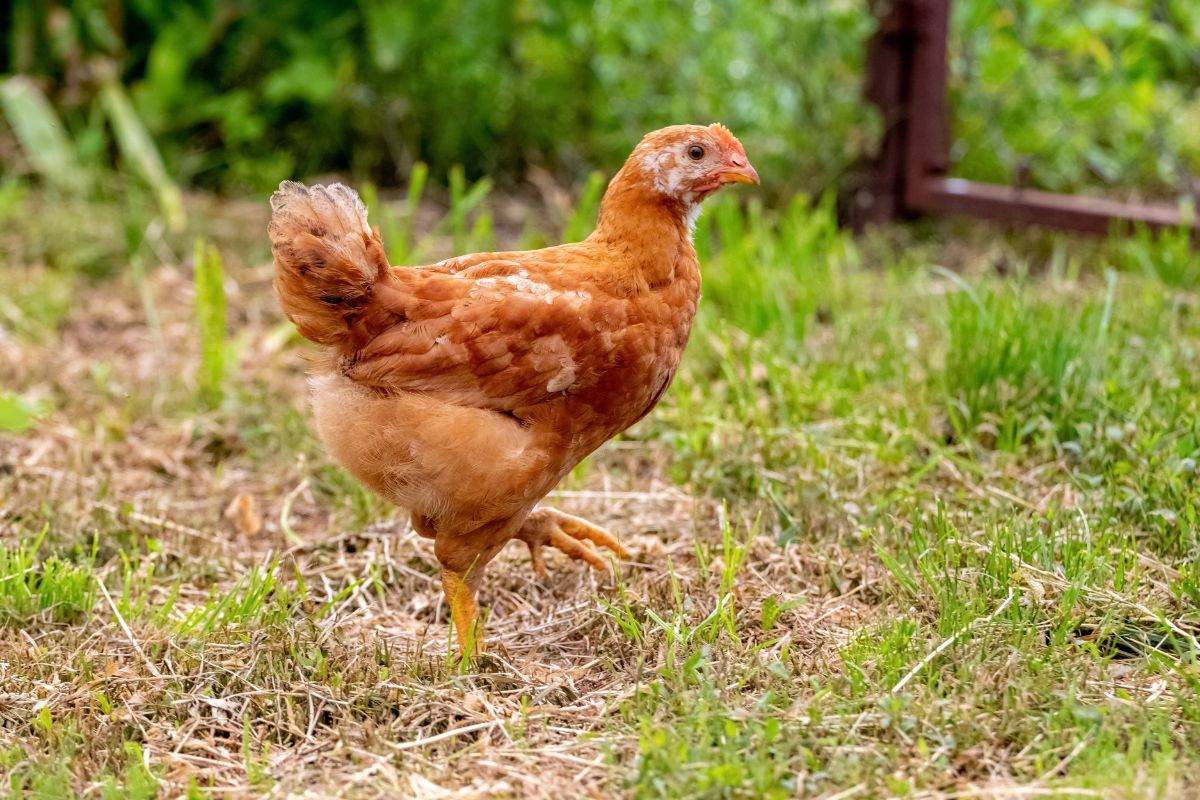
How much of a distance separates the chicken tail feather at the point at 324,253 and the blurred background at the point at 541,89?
331cm

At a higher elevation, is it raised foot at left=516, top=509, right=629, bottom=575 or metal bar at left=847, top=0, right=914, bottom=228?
metal bar at left=847, top=0, right=914, bottom=228

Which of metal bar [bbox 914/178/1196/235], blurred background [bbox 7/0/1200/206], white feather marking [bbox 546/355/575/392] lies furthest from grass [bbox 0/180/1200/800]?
blurred background [bbox 7/0/1200/206]

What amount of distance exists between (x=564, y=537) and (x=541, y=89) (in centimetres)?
403

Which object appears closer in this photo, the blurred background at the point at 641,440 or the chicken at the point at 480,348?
the blurred background at the point at 641,440

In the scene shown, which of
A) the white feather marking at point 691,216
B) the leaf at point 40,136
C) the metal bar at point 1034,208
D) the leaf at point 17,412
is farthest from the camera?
the leaf at point 40,136

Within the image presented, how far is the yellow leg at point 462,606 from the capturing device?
2879mm

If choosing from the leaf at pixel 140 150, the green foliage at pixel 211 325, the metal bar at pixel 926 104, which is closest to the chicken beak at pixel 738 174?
the green foliage at pixel 211 325

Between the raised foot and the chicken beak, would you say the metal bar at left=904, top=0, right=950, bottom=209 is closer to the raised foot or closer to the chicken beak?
the chicken beak

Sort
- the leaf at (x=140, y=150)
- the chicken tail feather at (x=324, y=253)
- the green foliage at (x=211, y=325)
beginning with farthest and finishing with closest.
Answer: the leaf at (x=140, y=150)
the green foliage at (x=211, y=325)
the chicken tail feather at (x=324, y=253)

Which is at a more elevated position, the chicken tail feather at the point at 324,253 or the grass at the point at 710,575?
the chicken tail feather at the point at 324,253

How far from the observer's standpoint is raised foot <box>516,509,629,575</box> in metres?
3.20

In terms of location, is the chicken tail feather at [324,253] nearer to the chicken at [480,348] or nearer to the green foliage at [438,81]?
the chicken at [480,348]

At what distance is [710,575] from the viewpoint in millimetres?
3117

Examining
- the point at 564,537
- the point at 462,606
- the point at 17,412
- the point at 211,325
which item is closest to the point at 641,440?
the point at 564,537
